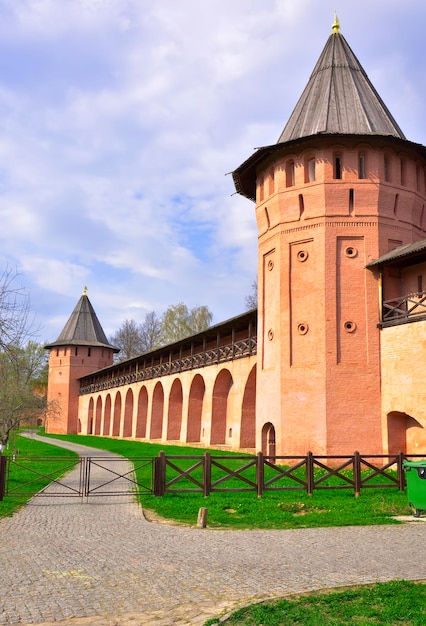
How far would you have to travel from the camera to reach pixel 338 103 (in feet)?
61.4

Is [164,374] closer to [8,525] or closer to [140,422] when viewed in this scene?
[140,422]

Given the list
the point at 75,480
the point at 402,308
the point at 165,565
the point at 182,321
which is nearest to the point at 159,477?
the point at 75,480

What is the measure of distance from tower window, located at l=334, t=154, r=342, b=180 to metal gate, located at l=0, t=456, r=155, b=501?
9.90 meters

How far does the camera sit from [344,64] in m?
19.9

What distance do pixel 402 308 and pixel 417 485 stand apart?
7.64 meters

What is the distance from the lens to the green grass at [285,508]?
376 inches

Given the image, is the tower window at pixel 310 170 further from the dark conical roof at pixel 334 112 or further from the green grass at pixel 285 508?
the green grass at pixel 285 508

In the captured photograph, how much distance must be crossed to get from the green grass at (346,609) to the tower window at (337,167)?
45.8ft

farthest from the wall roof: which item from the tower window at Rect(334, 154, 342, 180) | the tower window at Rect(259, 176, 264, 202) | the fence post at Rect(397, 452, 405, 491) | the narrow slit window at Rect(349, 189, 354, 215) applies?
the fence post at Rect(397, 452, 405, 491)

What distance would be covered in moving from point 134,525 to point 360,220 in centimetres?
1150

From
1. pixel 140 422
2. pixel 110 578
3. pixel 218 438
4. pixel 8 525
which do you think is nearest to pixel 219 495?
pixel 8 525

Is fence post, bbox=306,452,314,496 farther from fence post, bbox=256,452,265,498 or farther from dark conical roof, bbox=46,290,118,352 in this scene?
dark conical roof, bbox=46,290,118,352

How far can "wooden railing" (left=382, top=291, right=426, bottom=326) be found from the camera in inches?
616

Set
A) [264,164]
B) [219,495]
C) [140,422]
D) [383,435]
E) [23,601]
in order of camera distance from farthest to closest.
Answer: [140,422] < [264,164] < [383,435] < [219,495] < [23,601]
